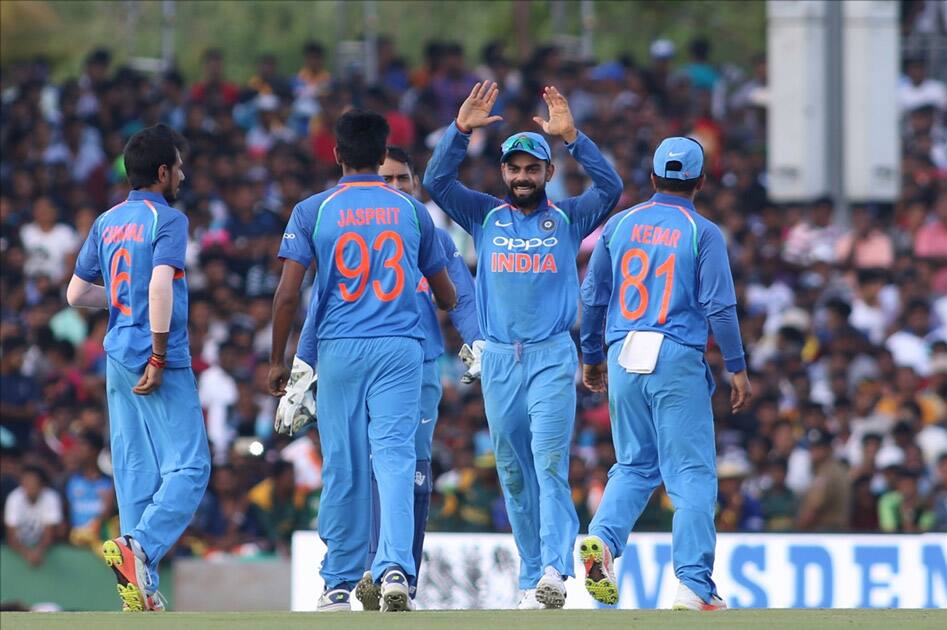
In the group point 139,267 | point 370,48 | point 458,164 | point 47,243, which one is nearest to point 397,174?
point 458,164

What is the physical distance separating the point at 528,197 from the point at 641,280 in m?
0.79

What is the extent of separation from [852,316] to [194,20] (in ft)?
57.3

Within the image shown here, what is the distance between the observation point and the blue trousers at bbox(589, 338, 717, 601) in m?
10.6

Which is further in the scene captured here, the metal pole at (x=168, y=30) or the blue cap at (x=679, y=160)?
the metal pole at (x=168, y=30)

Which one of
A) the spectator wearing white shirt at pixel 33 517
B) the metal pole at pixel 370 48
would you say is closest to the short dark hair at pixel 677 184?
the spectator wearing white shirt at pixel 33 517

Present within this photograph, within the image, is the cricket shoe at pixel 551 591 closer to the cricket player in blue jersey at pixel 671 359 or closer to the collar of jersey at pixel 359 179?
the cricket player in blue jersey at pixel 671 359

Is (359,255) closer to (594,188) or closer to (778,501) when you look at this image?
(594,188)

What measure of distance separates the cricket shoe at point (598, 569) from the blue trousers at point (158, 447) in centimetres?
193

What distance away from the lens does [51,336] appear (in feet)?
60.7

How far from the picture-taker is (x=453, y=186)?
1127 cm

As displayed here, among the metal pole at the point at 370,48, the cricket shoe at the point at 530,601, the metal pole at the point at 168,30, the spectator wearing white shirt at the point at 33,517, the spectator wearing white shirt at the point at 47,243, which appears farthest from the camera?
the metal pole at the point at 168,30

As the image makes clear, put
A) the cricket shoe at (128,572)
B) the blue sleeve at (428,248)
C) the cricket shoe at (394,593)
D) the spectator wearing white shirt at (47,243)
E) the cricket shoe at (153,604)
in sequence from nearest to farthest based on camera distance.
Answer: the cricket shoe at (394,593), the cricket shoe at (128,572), the cricket shoe at (153,604), the blue sleeve at (428,248), the spectator wearing white shirt at (47,243)

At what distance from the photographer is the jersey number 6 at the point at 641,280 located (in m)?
10.8

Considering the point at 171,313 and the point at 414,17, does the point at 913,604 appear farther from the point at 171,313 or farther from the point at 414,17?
the point at 414,17
